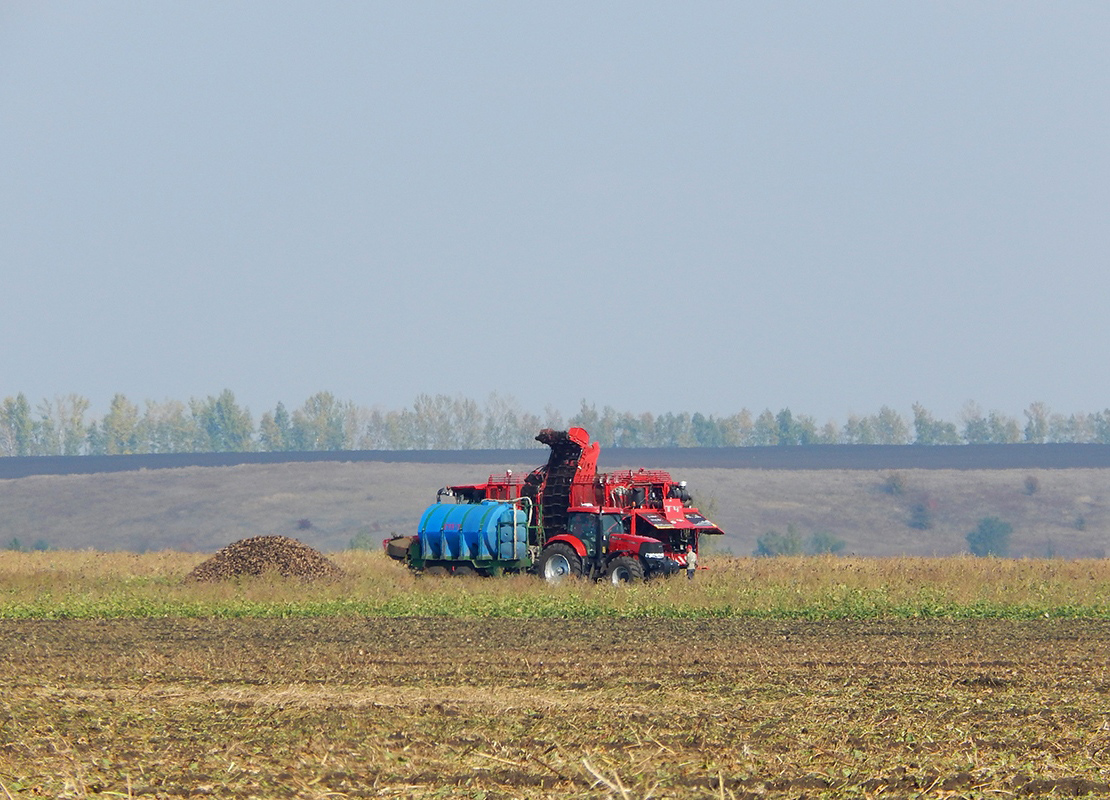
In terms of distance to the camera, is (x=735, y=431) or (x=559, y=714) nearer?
(x=559, y=714)

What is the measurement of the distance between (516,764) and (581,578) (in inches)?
694

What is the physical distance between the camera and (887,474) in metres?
92.6

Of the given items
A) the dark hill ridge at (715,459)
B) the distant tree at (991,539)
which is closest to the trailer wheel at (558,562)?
the distant tree at (991,539)

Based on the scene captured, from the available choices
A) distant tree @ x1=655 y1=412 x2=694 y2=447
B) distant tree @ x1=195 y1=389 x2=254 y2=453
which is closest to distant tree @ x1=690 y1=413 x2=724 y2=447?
distant tree @ x1=655 y1=412 x2=694 y2=447

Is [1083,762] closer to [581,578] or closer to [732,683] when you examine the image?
[732,683]

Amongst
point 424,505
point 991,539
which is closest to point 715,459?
point 424,505

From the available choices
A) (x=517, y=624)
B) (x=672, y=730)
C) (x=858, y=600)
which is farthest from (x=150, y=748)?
(x=858, y=600)

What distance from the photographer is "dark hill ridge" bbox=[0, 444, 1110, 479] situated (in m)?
94.7

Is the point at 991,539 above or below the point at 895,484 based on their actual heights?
below

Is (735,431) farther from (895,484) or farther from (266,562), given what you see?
(266,562)

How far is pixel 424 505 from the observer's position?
3401 inches

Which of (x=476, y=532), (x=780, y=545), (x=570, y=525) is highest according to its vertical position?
(x=570, y=525)

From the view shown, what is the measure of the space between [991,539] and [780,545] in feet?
47.4

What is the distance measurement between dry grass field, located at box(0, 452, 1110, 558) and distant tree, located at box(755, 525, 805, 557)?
333 centimetres
